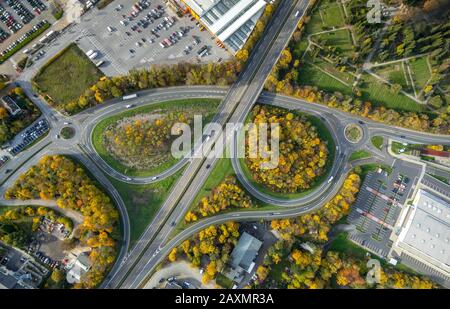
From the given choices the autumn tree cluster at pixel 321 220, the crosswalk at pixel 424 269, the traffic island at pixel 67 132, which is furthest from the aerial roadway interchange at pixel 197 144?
the crosswalk at pixel 424 269

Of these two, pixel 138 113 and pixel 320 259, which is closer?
pixel 320 259

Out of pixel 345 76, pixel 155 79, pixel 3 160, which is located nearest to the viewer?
pixel 3 160

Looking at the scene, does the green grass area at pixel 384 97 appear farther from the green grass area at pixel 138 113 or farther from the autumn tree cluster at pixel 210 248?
the autumn tree cluster at pixel 210 248

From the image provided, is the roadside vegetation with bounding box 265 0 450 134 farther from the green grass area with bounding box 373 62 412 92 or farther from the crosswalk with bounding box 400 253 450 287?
the crosswalk with bounding box 400 253 450 287

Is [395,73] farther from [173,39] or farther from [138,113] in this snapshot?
[138,113]

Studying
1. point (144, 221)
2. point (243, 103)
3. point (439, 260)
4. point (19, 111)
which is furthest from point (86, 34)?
point (439, 260)

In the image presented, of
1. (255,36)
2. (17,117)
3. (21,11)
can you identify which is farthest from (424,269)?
(21,11)
